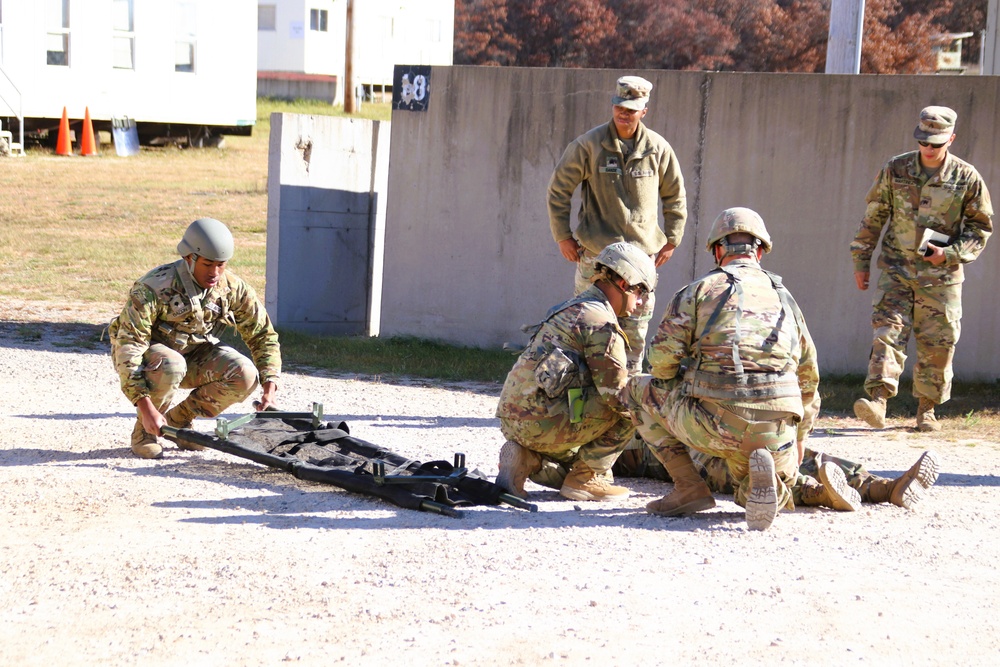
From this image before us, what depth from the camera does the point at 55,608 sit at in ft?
14.5

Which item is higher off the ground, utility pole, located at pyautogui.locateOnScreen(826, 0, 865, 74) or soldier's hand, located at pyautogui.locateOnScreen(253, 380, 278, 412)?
utility pole, located at pyautogui.locateOnScreen(826, 0, 865, 74)

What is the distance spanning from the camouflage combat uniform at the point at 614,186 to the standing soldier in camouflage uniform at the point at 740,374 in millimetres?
1797

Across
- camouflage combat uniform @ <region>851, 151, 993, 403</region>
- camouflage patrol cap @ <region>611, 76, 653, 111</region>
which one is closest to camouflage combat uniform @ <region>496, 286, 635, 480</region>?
camouflage patrol cap @ <region>611, 76, 653, 111</region>

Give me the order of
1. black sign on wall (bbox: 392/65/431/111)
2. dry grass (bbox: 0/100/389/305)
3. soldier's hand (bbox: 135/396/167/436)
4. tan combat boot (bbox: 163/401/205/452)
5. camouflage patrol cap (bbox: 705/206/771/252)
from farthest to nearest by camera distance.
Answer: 1. dry grass (bbox: 0/100/389/305)
2. black sign on wall (bbox: 392/65/431/111)
3. tan combat boot (bbox: 163/401/205/452)
4. soldier's hand (bbox: 135/396/167/436)
5. camouflage patrol cap (bbox: 705/206/771/252)

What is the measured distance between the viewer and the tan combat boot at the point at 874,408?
7.55 metres

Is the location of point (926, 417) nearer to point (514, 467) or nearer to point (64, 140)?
point (514, 467)

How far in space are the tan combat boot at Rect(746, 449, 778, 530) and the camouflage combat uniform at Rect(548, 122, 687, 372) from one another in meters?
2.22

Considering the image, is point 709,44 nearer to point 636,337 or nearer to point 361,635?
point 636,337

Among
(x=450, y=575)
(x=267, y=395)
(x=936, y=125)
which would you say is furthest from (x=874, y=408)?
(x=450, y=575)

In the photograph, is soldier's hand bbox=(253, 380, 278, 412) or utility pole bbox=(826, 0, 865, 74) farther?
utility pole bbox=(826, 0, 865, 74)

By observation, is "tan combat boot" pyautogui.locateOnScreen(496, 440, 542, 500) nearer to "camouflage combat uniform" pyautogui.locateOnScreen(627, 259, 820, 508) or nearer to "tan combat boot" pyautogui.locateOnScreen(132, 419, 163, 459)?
"camouflage combat uniform" pyautogui.locateOnScreen(627, 259, 820, 508)

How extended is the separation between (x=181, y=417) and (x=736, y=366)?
312cm

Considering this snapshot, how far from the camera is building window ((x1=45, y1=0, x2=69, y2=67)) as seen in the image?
23.4 meters

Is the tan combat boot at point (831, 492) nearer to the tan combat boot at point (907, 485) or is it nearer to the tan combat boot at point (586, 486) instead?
the tan combat boot at point (907, 485)
